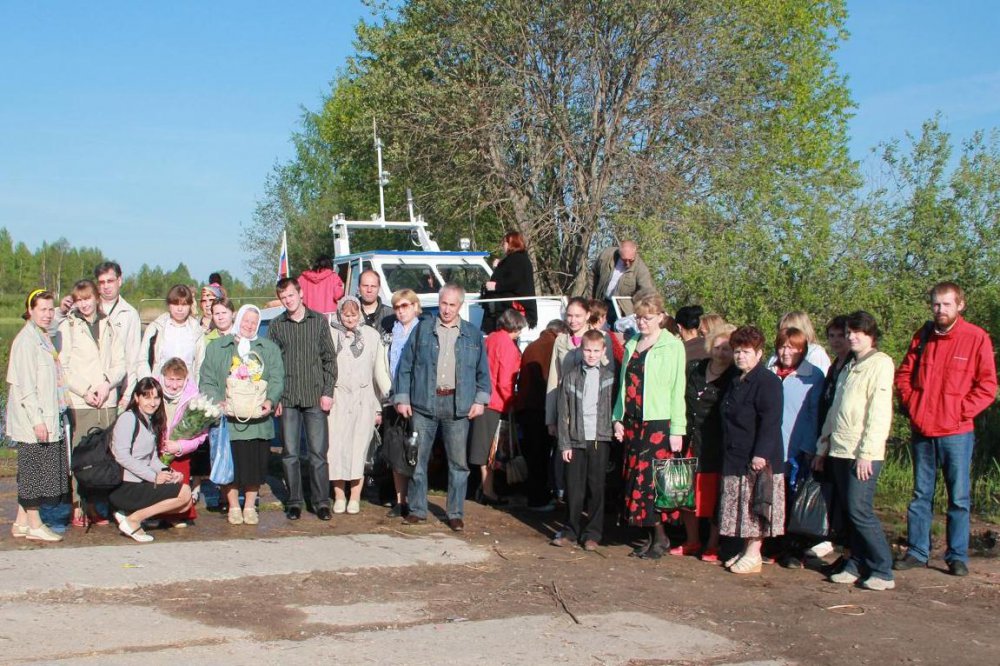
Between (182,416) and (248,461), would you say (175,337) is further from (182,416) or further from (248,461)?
(248,461)

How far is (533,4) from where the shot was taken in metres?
17.6

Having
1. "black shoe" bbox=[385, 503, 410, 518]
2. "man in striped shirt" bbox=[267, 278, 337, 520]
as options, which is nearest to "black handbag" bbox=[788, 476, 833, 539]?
"black shoe" bbox=[385, 503, 410, 518]

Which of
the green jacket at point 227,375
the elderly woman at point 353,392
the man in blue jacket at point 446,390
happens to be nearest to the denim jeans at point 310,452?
the elderly woman at point 353,392

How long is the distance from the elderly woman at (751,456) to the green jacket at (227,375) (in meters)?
3.47

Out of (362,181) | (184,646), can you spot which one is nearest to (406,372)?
(184,646)

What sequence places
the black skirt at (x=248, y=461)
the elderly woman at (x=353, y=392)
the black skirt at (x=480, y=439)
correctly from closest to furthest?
1. the black skirt at (x=248, y=461)
2. the elderly woman at (x=353, y=392)
3. the black skirt at (x=480, y=439)

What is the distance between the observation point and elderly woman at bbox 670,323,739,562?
23.8 ft

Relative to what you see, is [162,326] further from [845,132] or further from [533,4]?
[845,132]

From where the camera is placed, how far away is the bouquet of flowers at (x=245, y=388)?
7785 millimetres

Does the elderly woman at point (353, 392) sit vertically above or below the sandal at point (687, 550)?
above

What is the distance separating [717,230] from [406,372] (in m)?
4.69

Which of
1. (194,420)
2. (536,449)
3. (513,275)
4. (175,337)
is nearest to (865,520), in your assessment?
(536,449)

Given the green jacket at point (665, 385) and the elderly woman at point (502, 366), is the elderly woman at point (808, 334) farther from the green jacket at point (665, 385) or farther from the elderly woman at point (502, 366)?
the elderly woman at point (502, 366)

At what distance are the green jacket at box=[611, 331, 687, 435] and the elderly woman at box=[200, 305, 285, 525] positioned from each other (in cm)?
289
